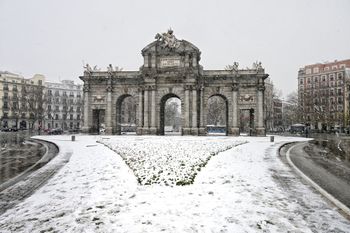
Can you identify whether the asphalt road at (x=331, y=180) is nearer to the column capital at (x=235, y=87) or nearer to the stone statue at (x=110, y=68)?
the column capital at (x=235, y=87)

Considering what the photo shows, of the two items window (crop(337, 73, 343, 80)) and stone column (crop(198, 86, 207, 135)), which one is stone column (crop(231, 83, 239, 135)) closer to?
stone column (crop(198, 86, 207, 135))

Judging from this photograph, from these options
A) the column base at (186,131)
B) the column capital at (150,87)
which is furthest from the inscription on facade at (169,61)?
the column base at (186,131)

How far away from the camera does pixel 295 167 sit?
12.1 meters

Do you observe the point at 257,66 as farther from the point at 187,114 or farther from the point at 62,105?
the point at 62,105

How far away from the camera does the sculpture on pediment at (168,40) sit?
4206 cm

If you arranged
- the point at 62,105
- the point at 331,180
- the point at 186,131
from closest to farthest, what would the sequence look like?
the point at 331,180
the point at 186,131
the point at 62,105

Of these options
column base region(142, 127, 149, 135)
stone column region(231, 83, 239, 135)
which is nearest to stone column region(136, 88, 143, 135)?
column base region(142, 127, 149, 135)

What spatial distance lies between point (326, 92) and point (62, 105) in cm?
8793

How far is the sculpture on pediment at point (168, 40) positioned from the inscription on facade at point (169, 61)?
6.10 ft

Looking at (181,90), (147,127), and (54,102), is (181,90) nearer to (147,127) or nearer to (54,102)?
(147,127)

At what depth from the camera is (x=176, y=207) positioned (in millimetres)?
6172

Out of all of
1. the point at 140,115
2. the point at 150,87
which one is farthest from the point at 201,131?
the point at 150,87

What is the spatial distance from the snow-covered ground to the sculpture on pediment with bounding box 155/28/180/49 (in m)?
35.1

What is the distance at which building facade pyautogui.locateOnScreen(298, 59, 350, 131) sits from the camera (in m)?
73.8
